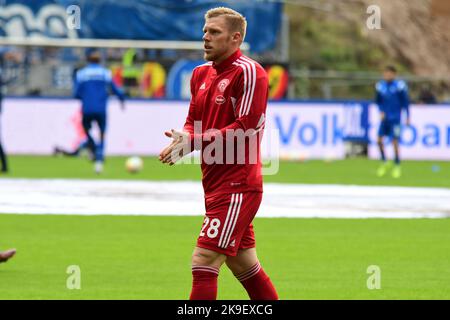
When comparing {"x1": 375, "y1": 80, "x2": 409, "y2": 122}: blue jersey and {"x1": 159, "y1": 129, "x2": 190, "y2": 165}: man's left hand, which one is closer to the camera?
{"x1": 159, "y1": 129, "x2": 190, "y2": 165}: man's left hand

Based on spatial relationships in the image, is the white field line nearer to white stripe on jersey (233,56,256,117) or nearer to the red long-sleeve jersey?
the red long-sleeve jersey

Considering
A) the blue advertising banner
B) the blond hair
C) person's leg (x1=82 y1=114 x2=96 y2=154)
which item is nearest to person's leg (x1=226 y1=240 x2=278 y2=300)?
the blond hair

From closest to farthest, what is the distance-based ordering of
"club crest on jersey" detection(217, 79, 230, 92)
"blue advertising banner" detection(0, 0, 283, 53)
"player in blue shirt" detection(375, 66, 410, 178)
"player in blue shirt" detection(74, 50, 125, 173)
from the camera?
"club crest on jersey" detection(217, 79, 230, 92) → "player in blue shirt" detection(74, 50, 125, 173) → "player in blue shirt" detection(375, 66, 410, 178) → "blue advertising banner" detection(0, 0, 283, 53)

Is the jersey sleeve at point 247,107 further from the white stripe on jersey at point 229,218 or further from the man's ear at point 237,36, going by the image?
the white stripe on jersey at point 229,218

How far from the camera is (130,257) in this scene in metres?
12.8

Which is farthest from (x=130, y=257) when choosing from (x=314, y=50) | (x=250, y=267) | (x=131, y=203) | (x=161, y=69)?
(x=314, y=50)

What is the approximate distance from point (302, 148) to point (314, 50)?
23712 millimetres

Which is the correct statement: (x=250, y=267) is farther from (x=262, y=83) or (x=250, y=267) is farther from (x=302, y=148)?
(x=302, y=148)

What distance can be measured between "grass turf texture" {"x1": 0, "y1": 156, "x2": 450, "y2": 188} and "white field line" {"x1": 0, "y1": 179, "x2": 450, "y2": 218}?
163cm

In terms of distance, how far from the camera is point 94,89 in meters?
26.6

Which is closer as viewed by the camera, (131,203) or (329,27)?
(131,203)

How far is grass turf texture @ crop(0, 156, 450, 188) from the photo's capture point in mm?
24766

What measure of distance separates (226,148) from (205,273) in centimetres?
85

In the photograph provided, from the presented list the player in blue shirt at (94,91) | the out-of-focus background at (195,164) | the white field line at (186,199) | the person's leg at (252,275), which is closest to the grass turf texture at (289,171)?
the out-of-focus background at (195,164)
